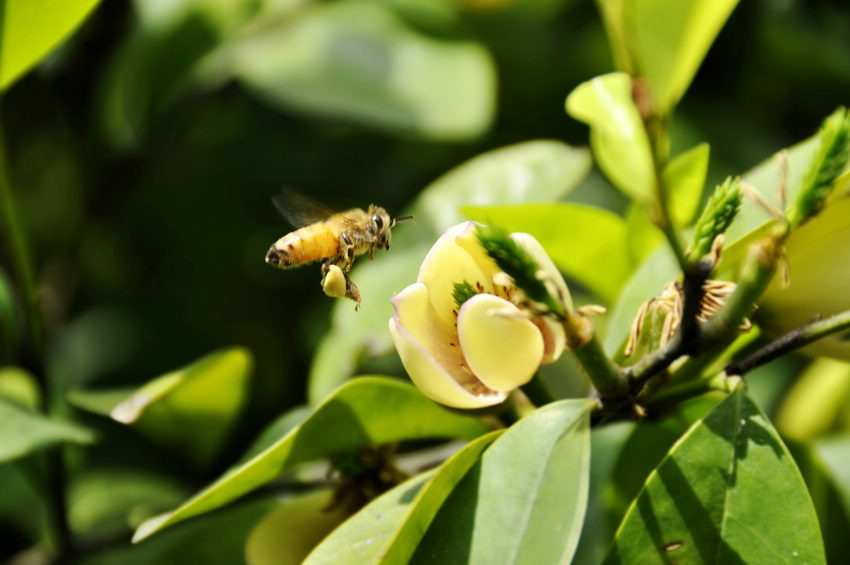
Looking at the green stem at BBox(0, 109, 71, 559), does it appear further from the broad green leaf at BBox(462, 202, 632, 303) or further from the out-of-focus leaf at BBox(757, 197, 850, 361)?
the out-of-focus leaf at BBox(757, 197, 850, 361)

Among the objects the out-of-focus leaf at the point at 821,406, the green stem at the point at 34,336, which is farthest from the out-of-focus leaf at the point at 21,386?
the out-of-focus leaf at the point at 821,406

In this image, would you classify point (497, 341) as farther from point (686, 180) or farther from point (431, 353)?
point (686, 180)

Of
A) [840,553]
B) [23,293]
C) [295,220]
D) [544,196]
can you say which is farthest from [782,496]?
[23,293]

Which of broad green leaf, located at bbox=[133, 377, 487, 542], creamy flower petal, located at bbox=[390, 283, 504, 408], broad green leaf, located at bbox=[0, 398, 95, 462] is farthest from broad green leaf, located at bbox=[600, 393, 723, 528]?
broad green leaf, located at bbox=[0, 398, 95, 462]

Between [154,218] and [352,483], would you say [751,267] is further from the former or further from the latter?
[154,218]

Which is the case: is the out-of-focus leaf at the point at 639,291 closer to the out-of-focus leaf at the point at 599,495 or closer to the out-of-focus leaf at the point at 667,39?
the out-of-focus leaf at the point at 599,495

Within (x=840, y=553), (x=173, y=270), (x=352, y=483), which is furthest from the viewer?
(x=173, y=270)
